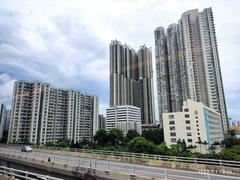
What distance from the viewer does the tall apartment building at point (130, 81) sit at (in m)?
153

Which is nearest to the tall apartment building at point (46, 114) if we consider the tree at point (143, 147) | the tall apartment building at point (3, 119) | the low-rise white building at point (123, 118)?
the tall apartment building at point (3, 119)

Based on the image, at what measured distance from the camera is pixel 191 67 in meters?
103

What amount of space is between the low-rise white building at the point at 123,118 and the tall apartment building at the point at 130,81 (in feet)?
49.4

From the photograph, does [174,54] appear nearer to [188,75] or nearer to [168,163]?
[188,75]

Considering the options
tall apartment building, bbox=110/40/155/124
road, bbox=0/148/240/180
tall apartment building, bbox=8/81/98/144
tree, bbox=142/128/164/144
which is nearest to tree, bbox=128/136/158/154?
road, bbox=0/148/240/180

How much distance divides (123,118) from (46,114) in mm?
52672

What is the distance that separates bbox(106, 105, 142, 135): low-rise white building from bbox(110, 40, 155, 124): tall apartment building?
15065 millimetres

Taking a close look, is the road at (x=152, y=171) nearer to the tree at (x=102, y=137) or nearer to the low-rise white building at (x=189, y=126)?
the tree at (x=102, y=137)

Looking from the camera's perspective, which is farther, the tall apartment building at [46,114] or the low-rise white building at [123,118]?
the low-rise white building at [123,118]

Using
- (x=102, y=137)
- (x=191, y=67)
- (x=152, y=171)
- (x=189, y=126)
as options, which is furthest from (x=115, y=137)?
(x=191, y=67)

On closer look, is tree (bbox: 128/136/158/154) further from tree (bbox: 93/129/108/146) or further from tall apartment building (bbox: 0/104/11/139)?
tall apartment building (bbox: 0/104/11/139)

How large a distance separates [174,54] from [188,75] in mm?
16489

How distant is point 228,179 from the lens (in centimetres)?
1270

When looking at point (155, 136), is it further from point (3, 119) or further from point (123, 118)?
point (3, 119)
